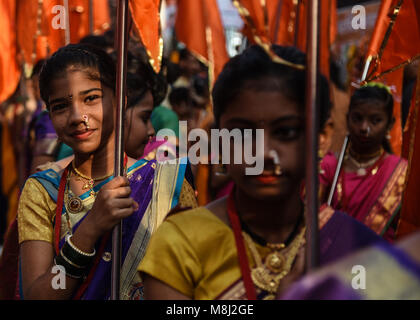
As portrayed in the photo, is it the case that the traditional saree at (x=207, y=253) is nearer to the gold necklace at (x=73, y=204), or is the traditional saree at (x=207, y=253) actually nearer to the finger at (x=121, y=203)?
the finger at (x=121, y=203)

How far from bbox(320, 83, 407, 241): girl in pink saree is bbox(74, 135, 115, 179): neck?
Result: 199 cm

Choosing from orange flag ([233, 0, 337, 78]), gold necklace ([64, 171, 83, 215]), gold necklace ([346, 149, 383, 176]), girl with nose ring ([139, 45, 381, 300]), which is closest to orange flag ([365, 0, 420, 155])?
orange flag ([233, 0, 337, 78])

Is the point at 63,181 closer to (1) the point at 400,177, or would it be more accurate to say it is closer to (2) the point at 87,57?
(2) the point at 87,57

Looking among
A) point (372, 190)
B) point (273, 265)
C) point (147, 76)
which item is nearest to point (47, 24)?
point (147, 76)

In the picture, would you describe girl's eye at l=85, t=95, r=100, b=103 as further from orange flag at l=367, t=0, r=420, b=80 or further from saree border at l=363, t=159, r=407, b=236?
saree border at l=363, t=159, r=407, b=236

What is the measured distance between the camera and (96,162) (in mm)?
2225

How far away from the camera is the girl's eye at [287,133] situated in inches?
59.5

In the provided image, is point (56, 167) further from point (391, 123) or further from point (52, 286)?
point (391, 123)

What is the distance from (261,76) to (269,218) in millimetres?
363

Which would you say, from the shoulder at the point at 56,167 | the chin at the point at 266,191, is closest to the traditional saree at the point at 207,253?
the chin at the point at 266,191

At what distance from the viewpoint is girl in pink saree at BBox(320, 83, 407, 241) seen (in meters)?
3.93

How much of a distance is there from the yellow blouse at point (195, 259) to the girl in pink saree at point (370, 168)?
2.45 m

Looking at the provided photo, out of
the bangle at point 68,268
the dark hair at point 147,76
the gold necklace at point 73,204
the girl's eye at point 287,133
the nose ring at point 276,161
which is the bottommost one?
the bangle at point 68,268

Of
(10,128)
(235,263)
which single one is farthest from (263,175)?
(10,128)
